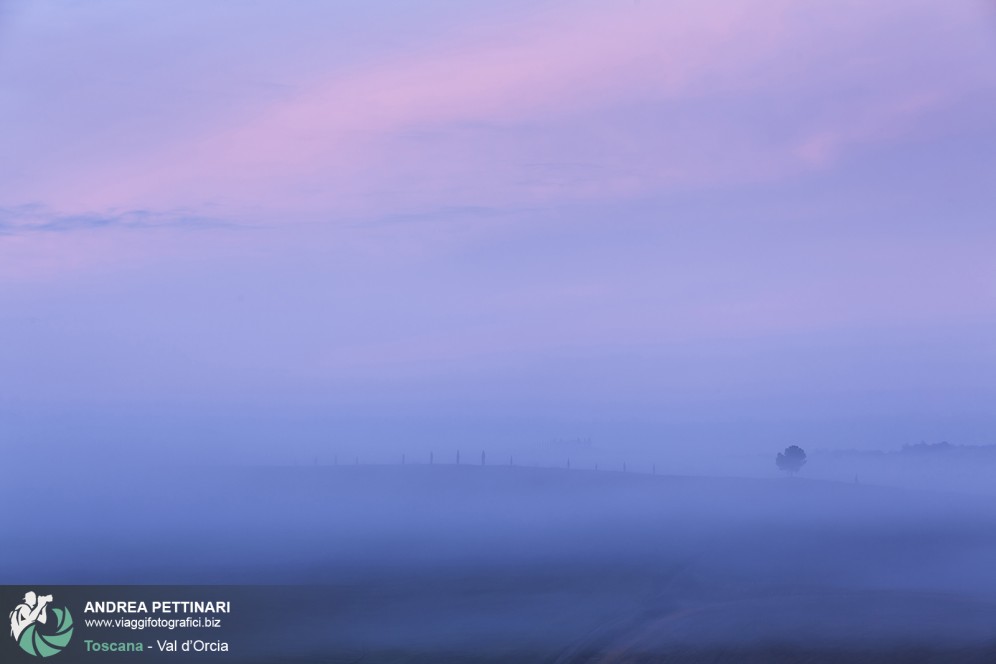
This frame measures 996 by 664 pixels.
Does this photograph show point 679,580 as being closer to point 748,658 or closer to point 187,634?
point 748,658

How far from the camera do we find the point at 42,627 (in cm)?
3719

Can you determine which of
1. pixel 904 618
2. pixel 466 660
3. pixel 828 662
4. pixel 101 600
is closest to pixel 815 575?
pixel 904 618

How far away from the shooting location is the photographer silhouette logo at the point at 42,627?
1460 inches

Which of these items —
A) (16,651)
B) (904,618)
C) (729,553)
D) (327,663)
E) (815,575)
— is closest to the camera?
(16,651)

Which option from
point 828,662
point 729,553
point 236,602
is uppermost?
point 729,553

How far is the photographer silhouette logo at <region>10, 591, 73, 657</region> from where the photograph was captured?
3709 centimetres

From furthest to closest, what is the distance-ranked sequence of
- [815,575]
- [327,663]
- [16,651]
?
[815,575] < [327,663] < [16,651]

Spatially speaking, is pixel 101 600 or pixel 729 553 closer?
pixel 101 600

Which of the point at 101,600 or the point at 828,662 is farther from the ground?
the point at 101,600

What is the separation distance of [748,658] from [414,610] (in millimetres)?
15637

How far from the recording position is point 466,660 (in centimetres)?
4588

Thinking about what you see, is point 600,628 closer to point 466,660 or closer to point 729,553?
point 466,660

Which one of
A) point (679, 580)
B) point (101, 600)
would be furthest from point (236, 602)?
point (679, 580)

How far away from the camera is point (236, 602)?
38375 millimetres
